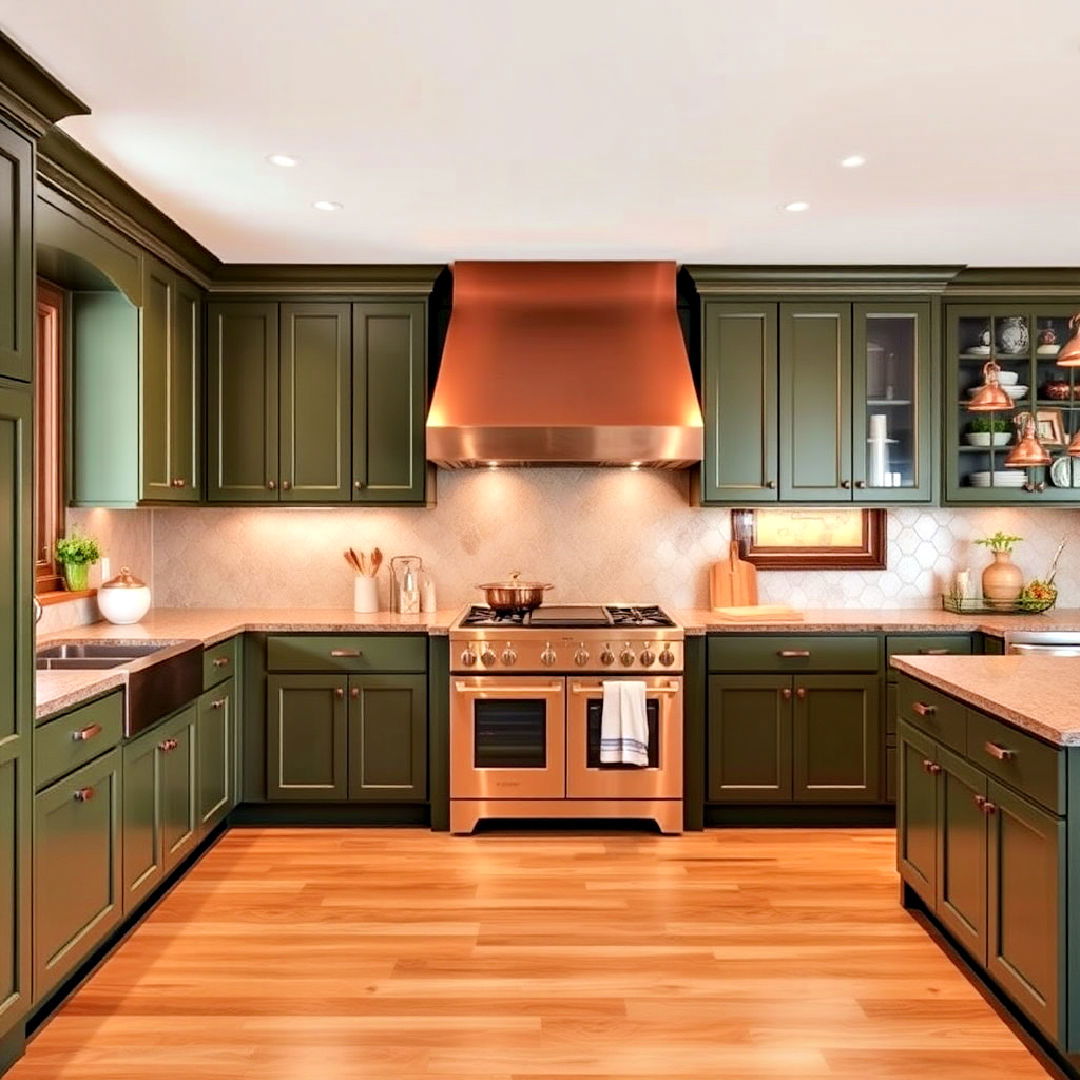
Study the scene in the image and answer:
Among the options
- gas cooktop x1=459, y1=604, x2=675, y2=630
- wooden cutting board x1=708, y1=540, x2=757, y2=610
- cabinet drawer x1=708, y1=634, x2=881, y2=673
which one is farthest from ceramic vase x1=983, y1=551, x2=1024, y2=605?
gas cooktop x1=459, y1=604, x2=675, y2=630

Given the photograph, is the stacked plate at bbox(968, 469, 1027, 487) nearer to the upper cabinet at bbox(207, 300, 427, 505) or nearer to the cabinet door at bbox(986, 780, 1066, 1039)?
the cabinet door at bbox(986, 780, 1066, 1039)

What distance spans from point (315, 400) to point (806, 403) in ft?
7.62

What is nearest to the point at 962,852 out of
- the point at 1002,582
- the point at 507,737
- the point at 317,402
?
the point at 507,737

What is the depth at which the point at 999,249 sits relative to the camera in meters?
4.17

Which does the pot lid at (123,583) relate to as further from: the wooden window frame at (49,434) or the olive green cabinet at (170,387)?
the olive green cabinet at (170,387)

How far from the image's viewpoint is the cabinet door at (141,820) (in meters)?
3.05

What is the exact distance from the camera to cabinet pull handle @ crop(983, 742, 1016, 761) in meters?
2.42

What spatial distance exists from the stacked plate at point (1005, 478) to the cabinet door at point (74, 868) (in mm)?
3909

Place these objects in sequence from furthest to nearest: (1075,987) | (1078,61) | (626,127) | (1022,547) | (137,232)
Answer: (1022,547)
(137,232)
(626,127)
(1078,61)
(1075,987)

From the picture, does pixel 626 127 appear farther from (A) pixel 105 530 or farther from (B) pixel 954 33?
(A) pixel 105 530

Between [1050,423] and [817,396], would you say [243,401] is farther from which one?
[1050,423]

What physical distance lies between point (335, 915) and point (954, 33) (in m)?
3.23

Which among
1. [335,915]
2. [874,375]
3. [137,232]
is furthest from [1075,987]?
[137,232]

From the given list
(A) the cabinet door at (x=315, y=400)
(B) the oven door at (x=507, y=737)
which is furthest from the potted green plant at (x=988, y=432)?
(A) the cabinet door at (x=315, y=400)
